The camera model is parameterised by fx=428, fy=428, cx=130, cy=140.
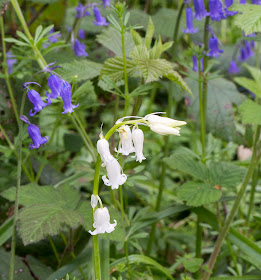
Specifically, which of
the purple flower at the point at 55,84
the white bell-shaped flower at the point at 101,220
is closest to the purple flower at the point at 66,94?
the purple flower at the point at 55,84

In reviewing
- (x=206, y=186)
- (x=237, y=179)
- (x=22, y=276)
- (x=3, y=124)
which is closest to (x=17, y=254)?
(x=22, y=276)

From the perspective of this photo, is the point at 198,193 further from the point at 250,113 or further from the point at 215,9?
the point at 215,9

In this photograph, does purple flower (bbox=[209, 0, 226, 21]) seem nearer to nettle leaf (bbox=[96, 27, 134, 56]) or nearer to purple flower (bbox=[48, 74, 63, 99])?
nettle leaf (bbox=[96, 27, 134, 56])

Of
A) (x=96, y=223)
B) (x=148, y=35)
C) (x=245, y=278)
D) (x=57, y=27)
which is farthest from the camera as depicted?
(x=57, y=27)

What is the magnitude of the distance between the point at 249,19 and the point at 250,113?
0.45m

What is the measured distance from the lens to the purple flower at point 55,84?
1518 millimetres

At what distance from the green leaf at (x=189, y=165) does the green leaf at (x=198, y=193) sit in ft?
0.17

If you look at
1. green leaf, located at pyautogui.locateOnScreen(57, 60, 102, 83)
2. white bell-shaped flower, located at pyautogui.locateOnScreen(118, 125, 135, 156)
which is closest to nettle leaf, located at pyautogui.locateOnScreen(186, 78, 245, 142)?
green leaf, located at pyautogui.locateOnScreen(57, 60, 102, 83)

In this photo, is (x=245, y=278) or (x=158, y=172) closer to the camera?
(x=245, y=278)

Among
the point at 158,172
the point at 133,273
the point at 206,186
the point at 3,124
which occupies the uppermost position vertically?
the point at 3,124

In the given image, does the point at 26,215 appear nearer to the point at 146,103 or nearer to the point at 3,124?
the point at 3,124

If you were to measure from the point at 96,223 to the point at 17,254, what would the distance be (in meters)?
1.32

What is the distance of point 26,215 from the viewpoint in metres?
1.62

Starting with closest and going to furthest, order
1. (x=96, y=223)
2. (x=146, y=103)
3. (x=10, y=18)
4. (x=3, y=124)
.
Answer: (x=96, y=223)
(x=3, y=124)
(x=10, y=18)
(x=146, y=103)
